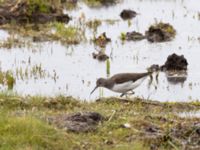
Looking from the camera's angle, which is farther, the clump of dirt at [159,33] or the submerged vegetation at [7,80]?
the clump of dirt at [159,33]

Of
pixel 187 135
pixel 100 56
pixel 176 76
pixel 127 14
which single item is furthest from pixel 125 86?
pixel 127 14

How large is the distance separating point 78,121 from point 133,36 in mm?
11616

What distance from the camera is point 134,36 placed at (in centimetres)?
2078

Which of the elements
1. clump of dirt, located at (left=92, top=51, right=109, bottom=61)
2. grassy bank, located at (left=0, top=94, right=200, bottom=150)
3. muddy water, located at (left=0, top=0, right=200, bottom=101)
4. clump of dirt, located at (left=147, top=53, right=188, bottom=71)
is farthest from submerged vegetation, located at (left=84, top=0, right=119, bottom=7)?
grassy bank, located at (left=0, top=94, right=200, bottom=150)

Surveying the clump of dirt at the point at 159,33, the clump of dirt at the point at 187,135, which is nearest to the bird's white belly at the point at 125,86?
the clump of dirt at the point at 187,135

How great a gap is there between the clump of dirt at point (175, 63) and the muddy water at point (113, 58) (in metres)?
0.25

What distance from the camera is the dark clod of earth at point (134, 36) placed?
2071cm

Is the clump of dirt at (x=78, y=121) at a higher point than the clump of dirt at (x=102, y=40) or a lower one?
lower

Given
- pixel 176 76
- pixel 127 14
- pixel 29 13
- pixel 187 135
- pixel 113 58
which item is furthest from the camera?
pixel 127 14

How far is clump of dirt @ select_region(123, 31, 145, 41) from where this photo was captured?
2070 centimetres

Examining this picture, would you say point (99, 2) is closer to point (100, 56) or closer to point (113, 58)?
point (113, 58)

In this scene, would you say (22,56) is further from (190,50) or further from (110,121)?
(110,121)

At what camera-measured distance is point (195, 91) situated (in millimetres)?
14922

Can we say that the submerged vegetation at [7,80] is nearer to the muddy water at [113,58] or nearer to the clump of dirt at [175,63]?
the muddy water at [113,58]
